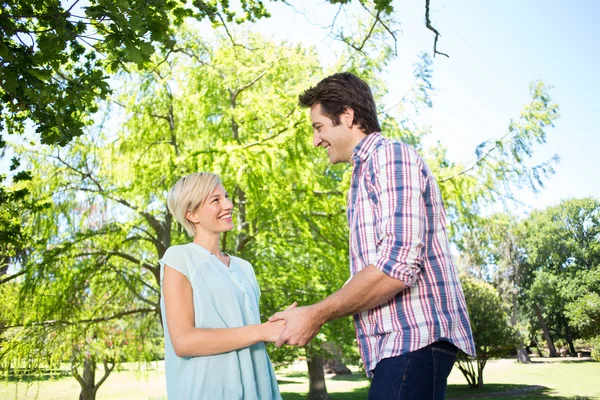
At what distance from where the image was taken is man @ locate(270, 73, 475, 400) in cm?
171

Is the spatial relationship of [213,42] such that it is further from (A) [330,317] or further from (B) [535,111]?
(A) [330,317]

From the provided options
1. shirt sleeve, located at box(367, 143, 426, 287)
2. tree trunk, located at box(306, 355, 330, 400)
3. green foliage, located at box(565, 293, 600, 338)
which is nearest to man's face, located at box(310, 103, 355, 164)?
shirt sleeve, located at box(367, 143, 426, 287)

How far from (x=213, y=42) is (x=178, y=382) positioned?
34.6 feet

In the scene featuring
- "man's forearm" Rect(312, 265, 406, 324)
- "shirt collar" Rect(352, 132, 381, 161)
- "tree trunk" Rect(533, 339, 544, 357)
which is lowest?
"tree trunk" Rect(533, 339, 544, 357)

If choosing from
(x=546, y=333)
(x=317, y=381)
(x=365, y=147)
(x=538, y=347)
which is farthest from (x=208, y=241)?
(x=538, y=347)

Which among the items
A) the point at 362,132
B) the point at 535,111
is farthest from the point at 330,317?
the point at 535,111

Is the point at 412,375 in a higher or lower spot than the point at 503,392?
higher

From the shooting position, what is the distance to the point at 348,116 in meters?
2.11

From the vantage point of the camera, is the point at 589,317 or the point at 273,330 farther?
the point at 589,317

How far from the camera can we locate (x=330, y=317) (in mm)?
1793

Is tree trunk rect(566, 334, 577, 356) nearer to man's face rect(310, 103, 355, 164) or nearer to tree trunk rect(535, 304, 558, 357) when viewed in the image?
tree trunk rect(535, 304, 558, 357)

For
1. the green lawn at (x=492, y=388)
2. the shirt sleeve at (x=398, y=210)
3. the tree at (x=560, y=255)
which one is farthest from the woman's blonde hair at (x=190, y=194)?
the tree at (x=560, y=255)

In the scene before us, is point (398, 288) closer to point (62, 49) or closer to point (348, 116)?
point (348, 116)

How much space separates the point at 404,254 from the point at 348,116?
645 mm
